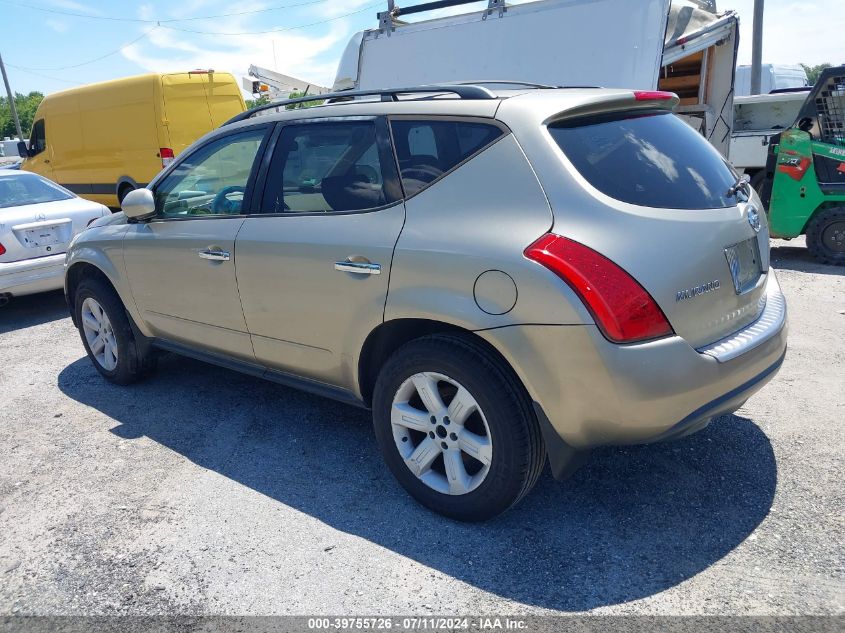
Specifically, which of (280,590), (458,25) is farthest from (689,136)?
(458,25)

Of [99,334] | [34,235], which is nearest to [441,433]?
[99,334]

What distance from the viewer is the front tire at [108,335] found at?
4566 millimetres

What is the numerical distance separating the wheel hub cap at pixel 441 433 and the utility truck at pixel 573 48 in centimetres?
578

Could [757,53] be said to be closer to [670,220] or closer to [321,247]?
[670,220]

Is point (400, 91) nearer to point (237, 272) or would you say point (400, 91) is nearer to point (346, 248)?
point (346, 248)

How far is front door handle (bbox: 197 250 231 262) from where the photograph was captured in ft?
11.9

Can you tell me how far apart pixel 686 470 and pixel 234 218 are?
8.71ft

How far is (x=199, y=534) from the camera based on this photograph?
9.77ft

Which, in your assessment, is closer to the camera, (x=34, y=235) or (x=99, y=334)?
(x=99, y=334)

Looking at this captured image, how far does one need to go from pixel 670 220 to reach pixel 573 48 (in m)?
6.19

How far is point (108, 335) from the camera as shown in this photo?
472cm

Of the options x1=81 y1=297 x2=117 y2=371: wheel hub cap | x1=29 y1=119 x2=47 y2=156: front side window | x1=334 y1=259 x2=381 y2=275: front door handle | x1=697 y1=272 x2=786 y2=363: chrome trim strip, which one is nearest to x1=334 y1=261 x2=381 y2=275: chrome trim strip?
x1=334 y1=259 x2=381 y2=275: front door handle

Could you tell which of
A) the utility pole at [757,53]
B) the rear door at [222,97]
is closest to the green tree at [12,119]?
the rear door at [222,97]

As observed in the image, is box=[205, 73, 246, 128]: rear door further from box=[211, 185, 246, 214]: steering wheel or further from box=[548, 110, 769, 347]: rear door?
box=[548, 110, 769, 347]: rear door
